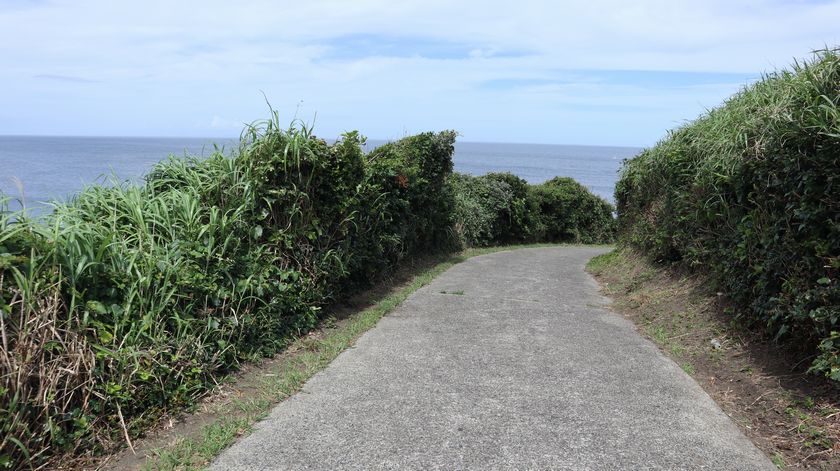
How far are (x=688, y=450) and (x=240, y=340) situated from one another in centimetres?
361

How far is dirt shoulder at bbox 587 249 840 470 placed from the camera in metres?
3.85

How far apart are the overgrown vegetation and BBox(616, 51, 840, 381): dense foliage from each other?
14.1 feet

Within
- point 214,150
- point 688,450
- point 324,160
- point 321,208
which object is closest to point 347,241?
point 321,208

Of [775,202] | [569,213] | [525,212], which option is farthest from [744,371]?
[569,213]

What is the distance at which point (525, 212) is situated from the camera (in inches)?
900

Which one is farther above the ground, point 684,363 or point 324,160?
point 324,160

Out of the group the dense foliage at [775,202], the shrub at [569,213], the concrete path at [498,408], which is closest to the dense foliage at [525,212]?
the shrub at [569,213]

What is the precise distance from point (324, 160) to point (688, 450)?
15.5 feet

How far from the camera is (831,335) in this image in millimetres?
3947

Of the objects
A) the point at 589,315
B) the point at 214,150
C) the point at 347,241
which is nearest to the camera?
the point at 214,150

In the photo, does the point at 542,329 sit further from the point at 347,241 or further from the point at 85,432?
the point at 85,432

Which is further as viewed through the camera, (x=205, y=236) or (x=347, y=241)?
(x=347, y=241)

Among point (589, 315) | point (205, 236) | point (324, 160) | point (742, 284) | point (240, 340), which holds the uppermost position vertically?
point (324, 160)

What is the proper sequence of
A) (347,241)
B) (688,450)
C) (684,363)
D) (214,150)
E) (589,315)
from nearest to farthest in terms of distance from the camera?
(688,450), (684,363), (214,150), (347,241), (589,315)
